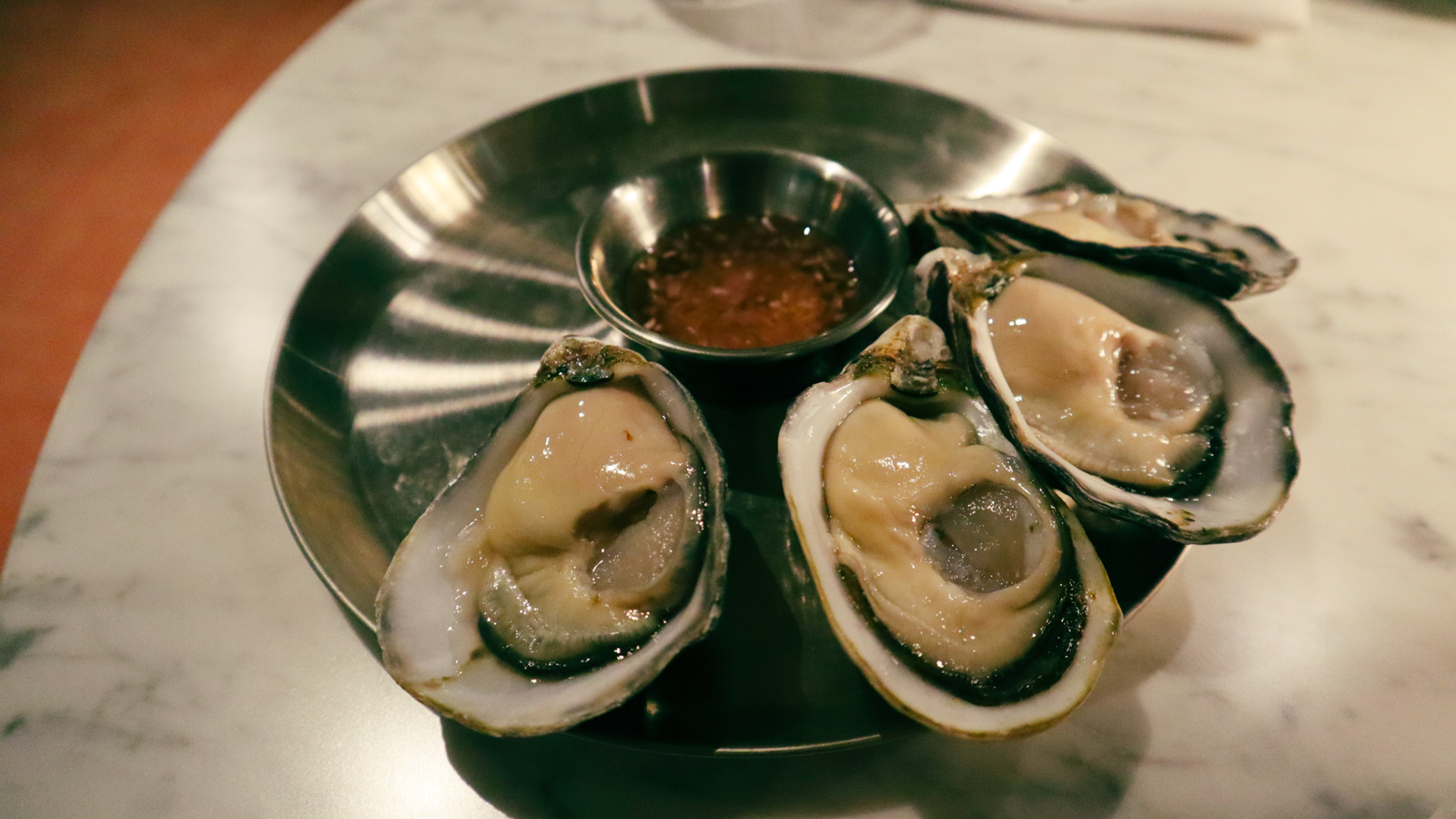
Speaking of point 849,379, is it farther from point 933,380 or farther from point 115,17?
point 115,17

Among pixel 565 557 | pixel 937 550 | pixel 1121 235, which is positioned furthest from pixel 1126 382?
pixel 565 557

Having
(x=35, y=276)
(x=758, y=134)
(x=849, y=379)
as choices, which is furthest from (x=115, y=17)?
(x=849, y=379)

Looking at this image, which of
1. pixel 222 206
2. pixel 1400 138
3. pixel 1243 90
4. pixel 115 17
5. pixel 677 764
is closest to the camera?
pixel 677 764

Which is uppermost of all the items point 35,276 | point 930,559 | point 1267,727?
point 930,559

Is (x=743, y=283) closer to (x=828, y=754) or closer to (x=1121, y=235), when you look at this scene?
(x=1121, y=235)

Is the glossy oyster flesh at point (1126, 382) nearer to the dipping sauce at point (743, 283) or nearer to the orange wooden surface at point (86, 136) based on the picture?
the dipping sauce at point (743, 283)

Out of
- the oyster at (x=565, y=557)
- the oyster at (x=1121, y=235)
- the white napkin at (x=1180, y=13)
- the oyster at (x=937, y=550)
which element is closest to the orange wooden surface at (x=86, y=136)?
the oyster at (x=565, y=557)

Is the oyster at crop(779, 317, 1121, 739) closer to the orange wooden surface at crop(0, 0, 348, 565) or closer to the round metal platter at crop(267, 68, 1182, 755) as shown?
the round metal platter at crop(267, 68, 1182, 755)
